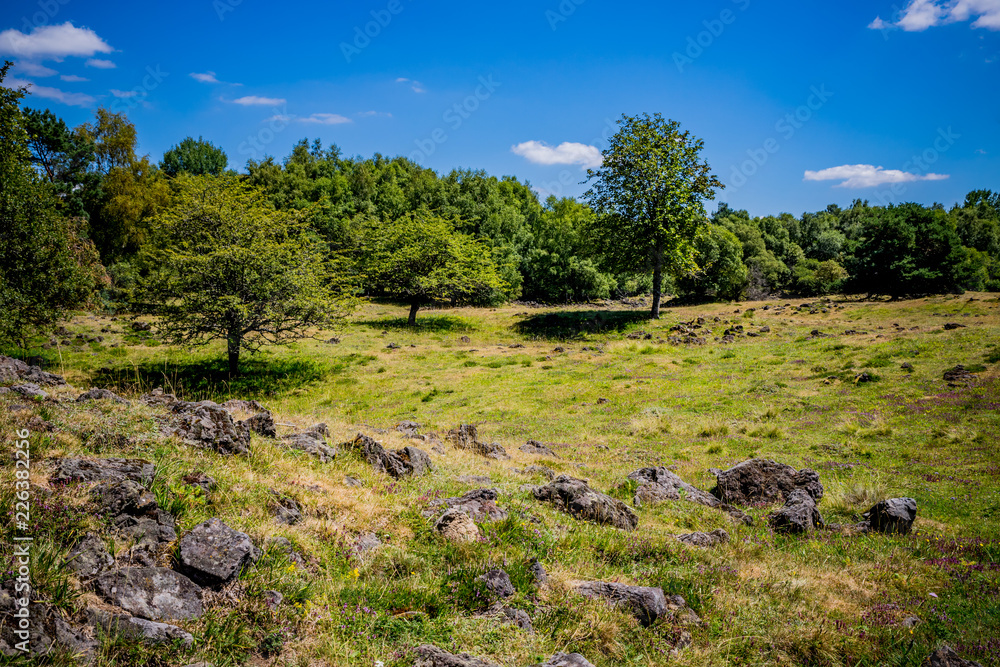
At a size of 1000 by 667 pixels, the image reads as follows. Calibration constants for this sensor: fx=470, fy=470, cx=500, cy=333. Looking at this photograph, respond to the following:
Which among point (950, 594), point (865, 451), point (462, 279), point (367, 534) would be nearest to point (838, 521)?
point (950, 594)

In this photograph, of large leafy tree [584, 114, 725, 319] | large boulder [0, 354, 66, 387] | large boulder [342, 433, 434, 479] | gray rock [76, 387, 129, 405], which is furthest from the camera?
large leafy tree [584, 114, 725, 319]

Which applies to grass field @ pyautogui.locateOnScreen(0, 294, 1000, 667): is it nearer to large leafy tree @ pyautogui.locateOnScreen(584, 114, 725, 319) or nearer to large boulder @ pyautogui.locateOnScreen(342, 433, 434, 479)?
large boulder @ pyautogui.locateOnScreen(342, 433, 434, 479)

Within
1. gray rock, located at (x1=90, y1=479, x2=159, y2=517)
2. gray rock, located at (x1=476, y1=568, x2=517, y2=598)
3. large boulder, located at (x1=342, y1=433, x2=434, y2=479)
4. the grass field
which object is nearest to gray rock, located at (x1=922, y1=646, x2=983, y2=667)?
the grass field

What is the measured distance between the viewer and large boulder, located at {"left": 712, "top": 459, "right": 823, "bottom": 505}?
9984mm

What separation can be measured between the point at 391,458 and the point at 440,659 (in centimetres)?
534

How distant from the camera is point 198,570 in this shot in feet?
14.8

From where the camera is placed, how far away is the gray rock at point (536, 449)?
13.3 m

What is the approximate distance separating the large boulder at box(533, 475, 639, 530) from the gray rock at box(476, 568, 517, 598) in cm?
292

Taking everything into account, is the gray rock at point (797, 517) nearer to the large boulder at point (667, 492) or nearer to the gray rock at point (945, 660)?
the large boulder at point (667, 492)

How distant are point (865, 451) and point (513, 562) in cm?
1156

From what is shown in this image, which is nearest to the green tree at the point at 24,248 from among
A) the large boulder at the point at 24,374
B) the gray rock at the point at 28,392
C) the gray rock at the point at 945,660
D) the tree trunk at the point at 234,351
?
the large boulder at the point at 24,374

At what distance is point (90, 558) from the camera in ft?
13.9

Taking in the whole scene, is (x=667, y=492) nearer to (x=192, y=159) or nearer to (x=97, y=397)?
(x=97, y=397)

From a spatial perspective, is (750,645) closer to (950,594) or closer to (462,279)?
(950,594)
